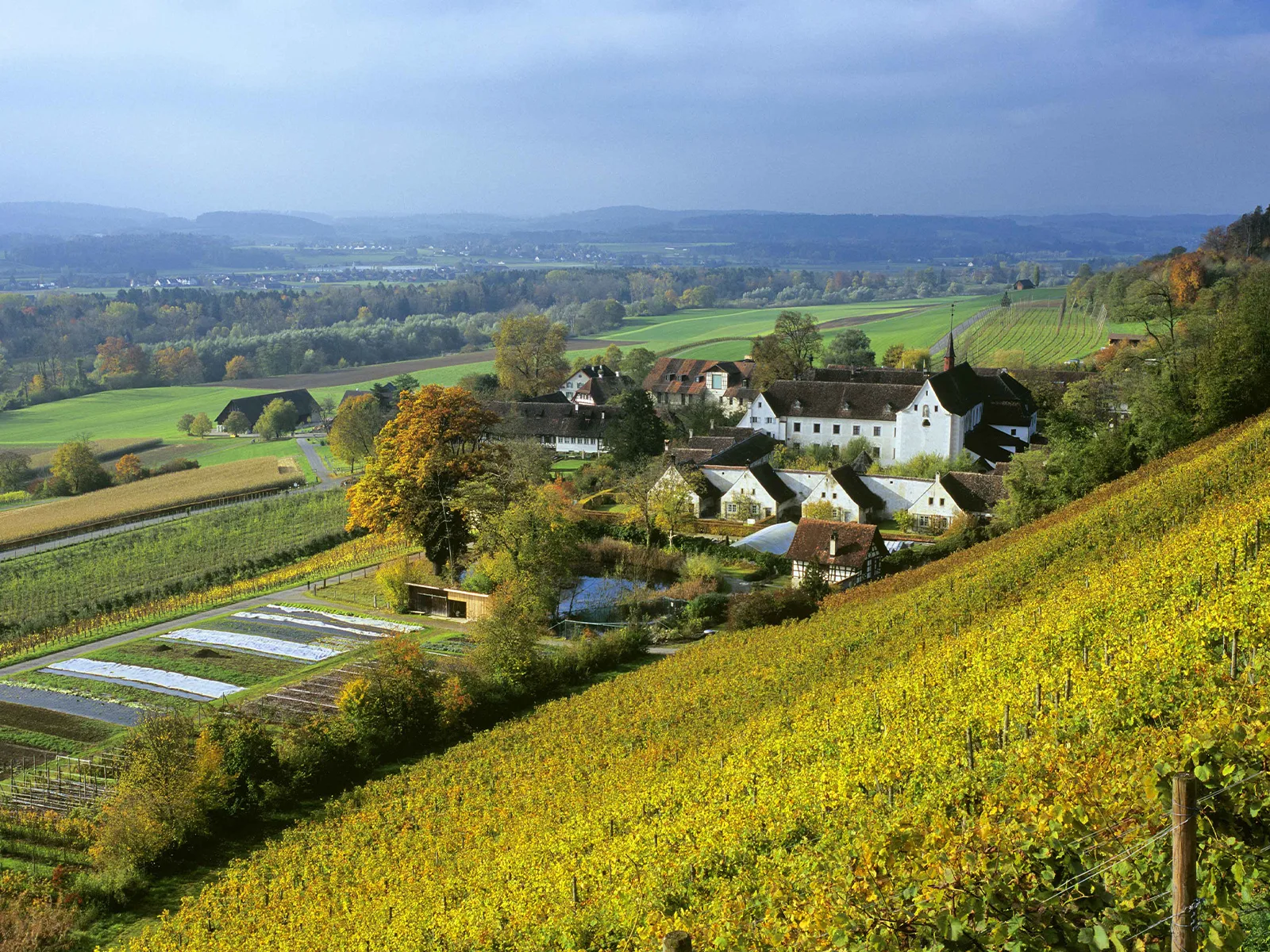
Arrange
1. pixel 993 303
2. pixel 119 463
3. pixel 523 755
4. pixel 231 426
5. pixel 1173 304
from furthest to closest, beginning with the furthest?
pixel 993 303 → pixel 231 426 → pixel 1173 304 → pixel 119 463 → pixel 523 755

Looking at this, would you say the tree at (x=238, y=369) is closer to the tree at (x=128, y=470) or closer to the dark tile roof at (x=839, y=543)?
the tree at (x=128, y=470)

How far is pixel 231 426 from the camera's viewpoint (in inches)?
3671

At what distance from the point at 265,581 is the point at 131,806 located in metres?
24.4

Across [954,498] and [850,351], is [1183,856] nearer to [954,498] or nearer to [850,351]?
[954,498]

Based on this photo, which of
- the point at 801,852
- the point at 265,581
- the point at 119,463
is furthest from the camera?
the point at 119,463

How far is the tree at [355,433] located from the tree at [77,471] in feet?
50.7

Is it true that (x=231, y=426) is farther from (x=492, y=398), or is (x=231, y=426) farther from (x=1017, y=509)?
(x=1017, y=509)

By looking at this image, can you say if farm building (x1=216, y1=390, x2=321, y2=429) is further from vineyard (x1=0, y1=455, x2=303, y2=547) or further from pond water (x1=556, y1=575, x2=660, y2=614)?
pond water (x1=556, y1=575, x2=660, y2=614)

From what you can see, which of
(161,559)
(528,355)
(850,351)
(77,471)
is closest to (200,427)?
(77,471)

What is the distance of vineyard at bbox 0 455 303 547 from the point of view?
57.3 metres

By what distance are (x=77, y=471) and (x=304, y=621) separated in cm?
4145

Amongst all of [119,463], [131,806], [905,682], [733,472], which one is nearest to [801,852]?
A: [905,682]

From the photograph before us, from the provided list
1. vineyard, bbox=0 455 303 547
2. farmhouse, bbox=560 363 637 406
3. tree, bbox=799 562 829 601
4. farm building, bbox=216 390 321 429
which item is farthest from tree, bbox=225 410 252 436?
tree, bbox=799 562 829 601

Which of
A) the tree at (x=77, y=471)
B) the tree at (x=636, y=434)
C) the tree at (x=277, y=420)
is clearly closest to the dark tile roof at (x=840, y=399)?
the tree at (x=636, y=434)
